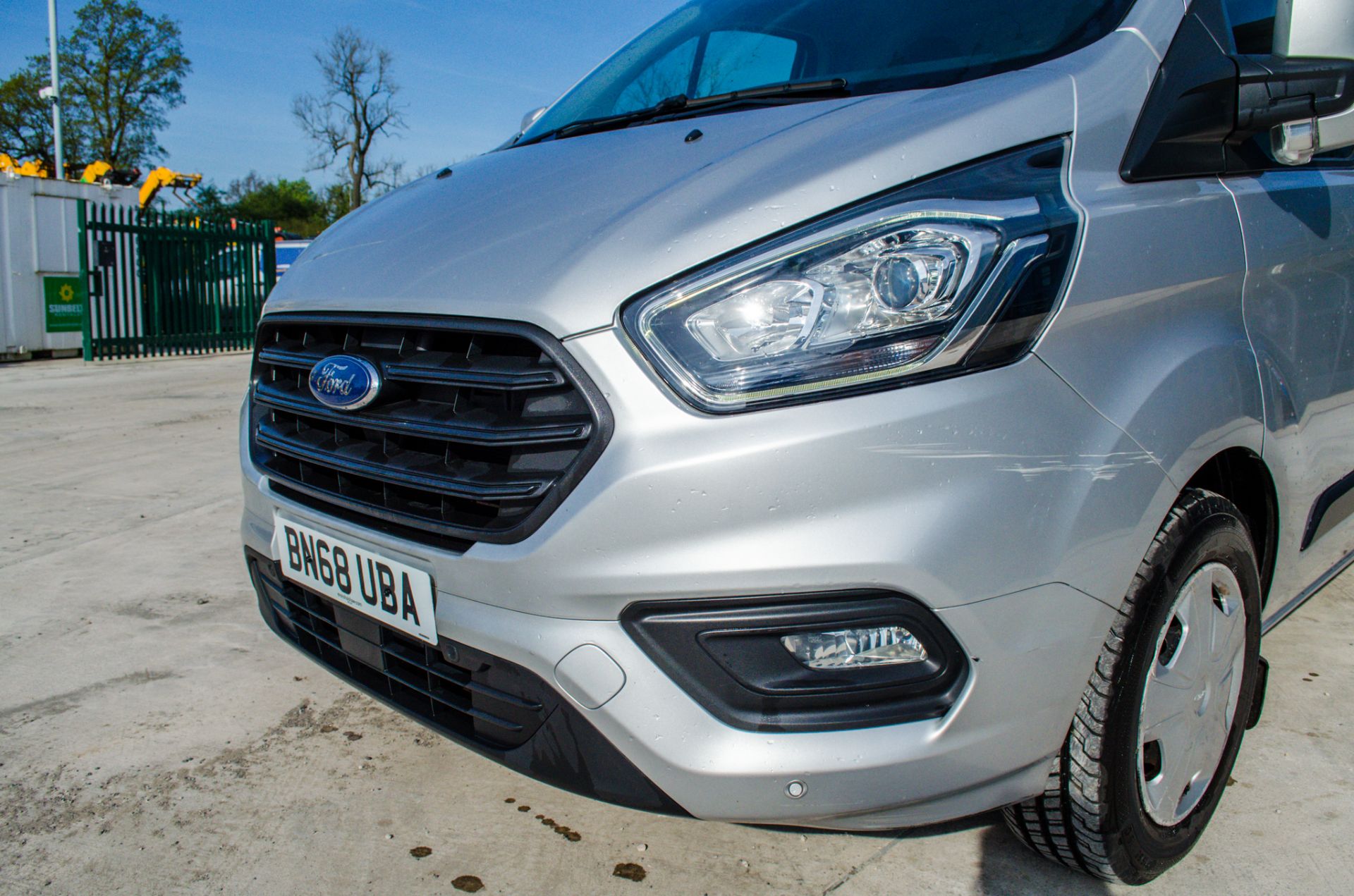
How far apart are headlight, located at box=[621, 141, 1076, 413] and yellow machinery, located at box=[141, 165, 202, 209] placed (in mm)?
14731

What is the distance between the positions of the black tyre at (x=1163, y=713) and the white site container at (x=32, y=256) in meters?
12.2

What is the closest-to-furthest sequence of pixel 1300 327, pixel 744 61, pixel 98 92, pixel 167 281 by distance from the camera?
pixel 1300 327, pixel 744 61, pixel 167 281, pixel 98 92

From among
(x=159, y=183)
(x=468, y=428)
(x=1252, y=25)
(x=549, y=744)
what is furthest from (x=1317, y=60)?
(x=159, y=183)

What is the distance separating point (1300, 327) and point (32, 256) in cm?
1271

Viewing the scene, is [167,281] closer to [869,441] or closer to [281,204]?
[869,441]

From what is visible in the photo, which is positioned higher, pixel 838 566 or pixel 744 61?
pixel 744 61

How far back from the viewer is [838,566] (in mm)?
1272

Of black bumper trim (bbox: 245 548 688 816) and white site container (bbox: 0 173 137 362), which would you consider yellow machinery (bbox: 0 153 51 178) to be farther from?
black bumper trim (bbox: 245 548 688 816)

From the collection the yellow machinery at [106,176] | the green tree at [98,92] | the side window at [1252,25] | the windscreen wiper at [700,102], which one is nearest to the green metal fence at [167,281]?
the yellow machinery at [106,176]

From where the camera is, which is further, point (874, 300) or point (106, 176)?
point (106, 176)

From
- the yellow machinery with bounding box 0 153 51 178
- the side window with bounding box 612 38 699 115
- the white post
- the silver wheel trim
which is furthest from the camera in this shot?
the white post

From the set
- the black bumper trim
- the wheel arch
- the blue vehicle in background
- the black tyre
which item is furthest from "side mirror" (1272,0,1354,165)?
the blue vehicle in background

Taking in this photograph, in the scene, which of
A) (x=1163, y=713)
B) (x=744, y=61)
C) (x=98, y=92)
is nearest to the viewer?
(x=1163, y=713)

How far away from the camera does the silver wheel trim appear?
1.62 meters
